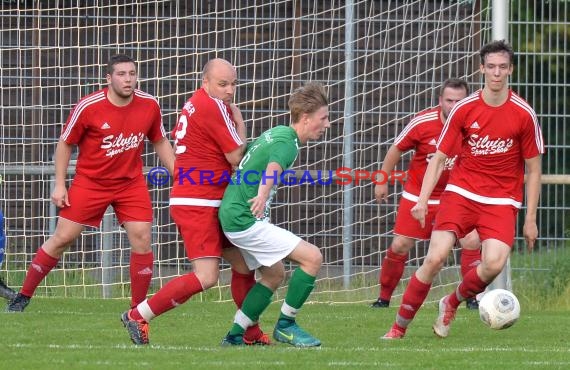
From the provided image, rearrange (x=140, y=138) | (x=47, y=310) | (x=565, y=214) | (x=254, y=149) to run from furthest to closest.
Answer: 1. (x=565, y=214)
2. (x=47, y=310)
3. (x=140, y=138)
4. (x=254, y=149)

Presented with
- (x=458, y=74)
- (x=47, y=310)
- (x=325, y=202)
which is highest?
(x=458, y=74)

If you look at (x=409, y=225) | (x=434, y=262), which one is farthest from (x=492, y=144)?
Answer: (x=409, y=225)

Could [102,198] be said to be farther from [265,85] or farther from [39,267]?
[265,85]

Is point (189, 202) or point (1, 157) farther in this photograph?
point (1, 157)

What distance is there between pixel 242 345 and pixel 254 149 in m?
1.18

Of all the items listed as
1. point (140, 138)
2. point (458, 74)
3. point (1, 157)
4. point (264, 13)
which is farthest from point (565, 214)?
point (1, 157)

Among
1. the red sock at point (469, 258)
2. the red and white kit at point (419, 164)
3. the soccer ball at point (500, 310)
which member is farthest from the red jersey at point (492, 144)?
the red sock at point (469, 258)

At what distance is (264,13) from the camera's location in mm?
12664

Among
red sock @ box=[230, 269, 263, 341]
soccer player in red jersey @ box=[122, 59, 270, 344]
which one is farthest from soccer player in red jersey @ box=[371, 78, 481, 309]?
soccer player in red jersey @ box=[122, 59, 270, 344]

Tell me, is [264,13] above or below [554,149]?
above

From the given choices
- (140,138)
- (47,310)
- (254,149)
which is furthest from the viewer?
(47,310)

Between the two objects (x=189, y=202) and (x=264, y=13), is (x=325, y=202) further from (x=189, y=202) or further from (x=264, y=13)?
(x=189, y=202)

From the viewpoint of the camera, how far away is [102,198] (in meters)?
9.55

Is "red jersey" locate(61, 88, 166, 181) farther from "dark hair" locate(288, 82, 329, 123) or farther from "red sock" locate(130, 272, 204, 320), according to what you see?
"dark hair" locate(288, 82, 329, 123)
